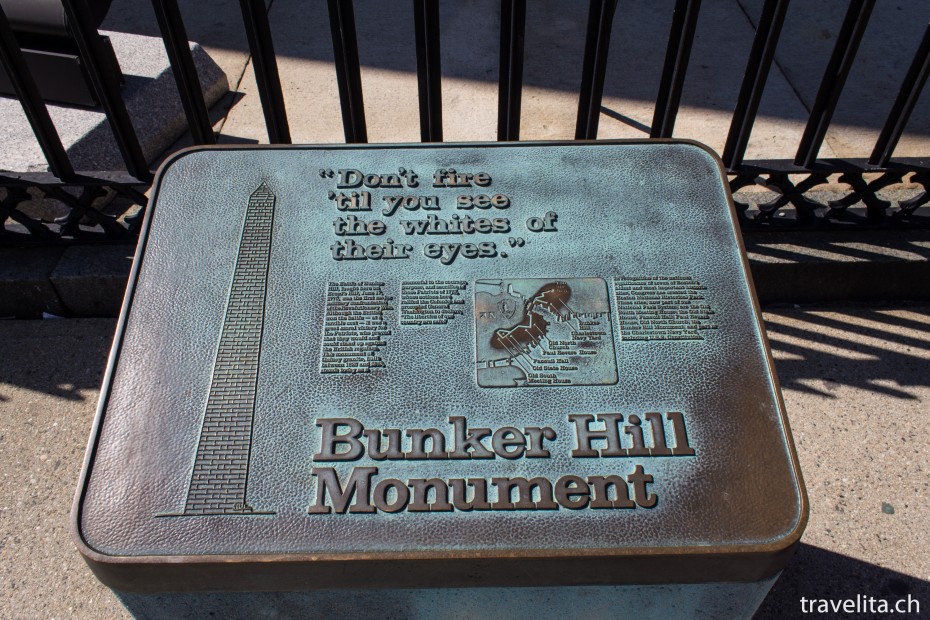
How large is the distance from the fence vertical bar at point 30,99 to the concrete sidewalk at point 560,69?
1212mm


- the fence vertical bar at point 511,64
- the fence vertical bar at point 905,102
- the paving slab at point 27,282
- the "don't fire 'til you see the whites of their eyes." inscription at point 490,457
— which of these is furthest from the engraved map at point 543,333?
the paving slab at point 27,282

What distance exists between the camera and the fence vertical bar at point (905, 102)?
304 cm

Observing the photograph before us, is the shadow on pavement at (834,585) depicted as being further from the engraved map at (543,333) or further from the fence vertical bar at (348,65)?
the fence vertical bar at (348,65)

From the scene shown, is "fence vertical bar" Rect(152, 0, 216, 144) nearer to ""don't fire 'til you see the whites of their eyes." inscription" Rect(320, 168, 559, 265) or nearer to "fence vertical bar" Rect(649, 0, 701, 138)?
""don't fire 'til you see the whites of their eyes." inscription" Rect(320, 168, 559, 265)

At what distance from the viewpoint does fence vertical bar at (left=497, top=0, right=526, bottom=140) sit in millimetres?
2906

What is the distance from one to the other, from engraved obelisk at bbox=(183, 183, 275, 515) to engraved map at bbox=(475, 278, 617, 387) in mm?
601

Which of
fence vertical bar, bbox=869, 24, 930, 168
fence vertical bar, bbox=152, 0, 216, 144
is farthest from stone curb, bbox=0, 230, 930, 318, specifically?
fence vertical bar, bbox=152, 0, 216, 144

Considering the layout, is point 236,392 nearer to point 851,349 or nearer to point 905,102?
point 851,349

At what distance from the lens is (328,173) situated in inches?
92.9

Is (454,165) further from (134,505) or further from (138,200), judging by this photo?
(138,200)

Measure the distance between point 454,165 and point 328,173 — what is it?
0.42 m

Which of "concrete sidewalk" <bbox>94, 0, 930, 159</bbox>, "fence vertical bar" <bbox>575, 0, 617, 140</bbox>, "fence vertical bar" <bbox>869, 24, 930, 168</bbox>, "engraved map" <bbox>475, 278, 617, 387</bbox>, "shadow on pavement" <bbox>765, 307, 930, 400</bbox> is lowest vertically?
"engraved map" <bbox>475, 278, 617, 387</bbox>

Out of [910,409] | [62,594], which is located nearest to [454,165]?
[62,594]

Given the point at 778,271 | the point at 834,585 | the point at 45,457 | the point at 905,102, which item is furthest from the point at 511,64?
the point at 45,457
